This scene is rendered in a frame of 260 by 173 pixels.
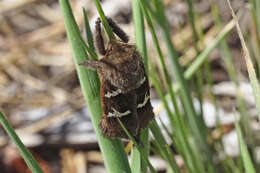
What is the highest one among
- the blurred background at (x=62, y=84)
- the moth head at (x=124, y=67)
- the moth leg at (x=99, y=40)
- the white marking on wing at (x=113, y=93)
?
the moth leg at (x=99, y=40)

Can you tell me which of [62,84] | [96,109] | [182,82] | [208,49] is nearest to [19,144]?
[96,109]

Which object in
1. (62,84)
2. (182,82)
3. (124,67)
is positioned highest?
(124,67)

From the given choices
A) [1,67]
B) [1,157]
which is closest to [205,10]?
[1,67]

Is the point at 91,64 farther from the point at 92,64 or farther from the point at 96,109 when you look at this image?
the point at 96,109

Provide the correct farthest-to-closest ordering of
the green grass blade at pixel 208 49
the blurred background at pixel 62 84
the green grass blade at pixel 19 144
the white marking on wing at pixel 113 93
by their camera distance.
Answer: the blurred background at pixel 62 84
the green grass blade at pixel 208 49
the white marking on wing at pixel 113 93
the green grass blade at pixel 19 144

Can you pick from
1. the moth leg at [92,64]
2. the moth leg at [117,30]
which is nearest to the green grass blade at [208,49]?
the moth leg at [117,30]

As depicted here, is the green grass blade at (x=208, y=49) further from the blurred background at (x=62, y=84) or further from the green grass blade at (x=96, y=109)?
the blurred background at (x=62, y=84)
